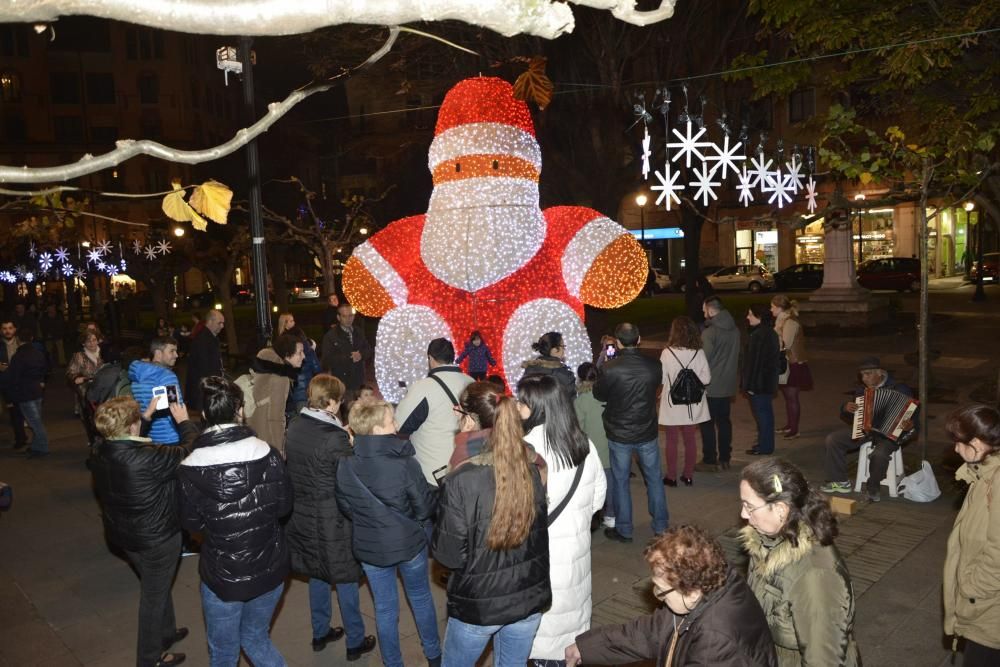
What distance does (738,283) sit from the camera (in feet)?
116

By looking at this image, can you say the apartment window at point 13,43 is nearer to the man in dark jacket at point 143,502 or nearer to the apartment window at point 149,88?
the apartment window at point 149,88

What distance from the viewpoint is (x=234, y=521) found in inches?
142

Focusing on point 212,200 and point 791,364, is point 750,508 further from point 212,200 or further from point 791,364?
point 791,364

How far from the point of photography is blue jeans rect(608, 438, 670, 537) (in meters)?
5.86

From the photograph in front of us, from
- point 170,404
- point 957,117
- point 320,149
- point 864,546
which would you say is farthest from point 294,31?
point 320,149

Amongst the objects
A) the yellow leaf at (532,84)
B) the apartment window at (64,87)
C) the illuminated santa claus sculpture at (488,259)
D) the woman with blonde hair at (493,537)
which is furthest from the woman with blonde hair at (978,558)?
the apartment window at (64,87)

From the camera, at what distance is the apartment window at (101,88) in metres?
57.6

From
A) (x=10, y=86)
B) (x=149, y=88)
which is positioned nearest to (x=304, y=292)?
(x=149, y=88)

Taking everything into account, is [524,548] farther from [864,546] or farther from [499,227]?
[499,227]

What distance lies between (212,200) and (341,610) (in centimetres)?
244

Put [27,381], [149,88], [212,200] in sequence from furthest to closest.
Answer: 1. [149,88]
2. [27,381]
3. [212,200]

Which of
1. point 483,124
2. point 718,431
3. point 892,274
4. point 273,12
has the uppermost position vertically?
point 483,124

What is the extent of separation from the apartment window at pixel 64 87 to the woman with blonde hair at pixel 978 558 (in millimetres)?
65757

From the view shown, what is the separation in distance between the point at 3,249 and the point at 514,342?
17070 mm
